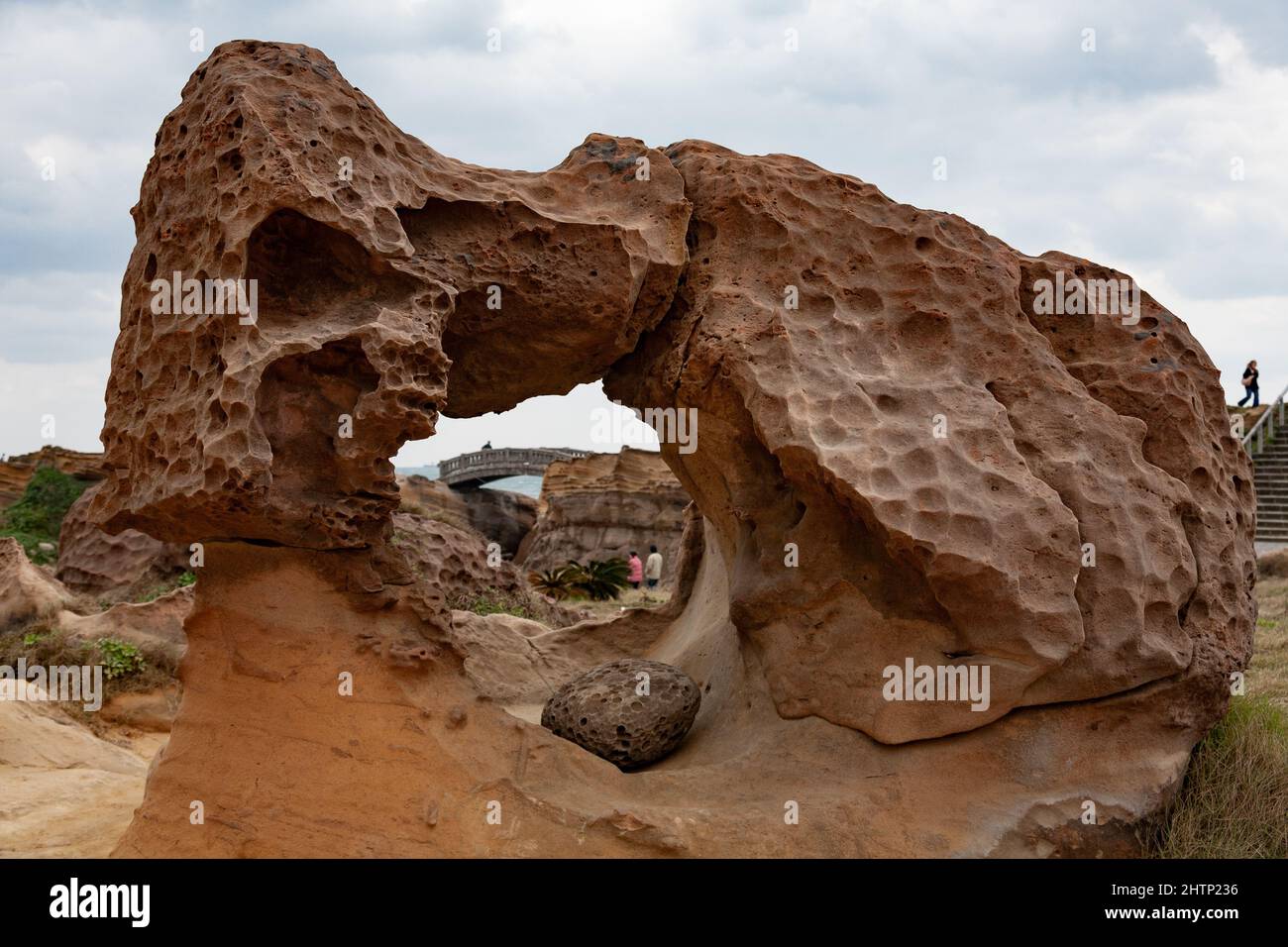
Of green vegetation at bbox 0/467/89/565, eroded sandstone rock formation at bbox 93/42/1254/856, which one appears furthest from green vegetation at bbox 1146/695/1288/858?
green vegetation at bbox 0/467/89/565

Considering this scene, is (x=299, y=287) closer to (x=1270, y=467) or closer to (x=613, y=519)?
(x=1270, y=467)

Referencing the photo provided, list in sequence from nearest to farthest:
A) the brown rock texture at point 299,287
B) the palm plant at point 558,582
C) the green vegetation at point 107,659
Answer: the brown rock texture at point 299,287, the green vegetation at point 107,659, the palm plant at point 558,582

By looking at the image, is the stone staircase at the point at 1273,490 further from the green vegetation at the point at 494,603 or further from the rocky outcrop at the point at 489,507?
the rocky outcrop at the point at 489,507

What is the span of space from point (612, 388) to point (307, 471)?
1.86 metres

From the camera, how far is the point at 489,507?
2695 cm

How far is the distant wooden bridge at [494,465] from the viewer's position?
93.9 ft

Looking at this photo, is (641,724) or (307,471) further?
(641,724)

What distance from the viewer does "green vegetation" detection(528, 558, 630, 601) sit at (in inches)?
630

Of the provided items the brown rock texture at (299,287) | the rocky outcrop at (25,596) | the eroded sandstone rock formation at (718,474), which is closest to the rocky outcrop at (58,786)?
the eroded sandstone rock formation at (718,474)

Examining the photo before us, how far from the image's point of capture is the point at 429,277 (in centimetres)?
409

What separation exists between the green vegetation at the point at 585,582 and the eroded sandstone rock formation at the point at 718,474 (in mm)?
11175

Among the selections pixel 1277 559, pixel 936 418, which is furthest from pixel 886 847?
pixel 1277 559
